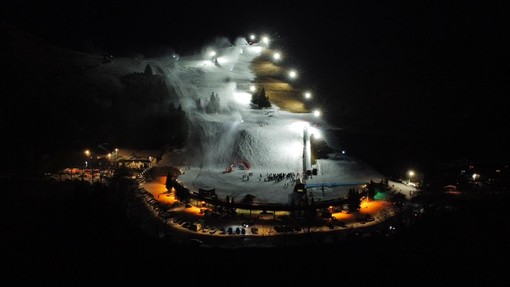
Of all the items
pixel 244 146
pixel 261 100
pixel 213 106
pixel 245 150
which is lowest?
pixel 245 150

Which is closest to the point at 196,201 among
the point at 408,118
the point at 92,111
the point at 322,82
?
the point at 92,111

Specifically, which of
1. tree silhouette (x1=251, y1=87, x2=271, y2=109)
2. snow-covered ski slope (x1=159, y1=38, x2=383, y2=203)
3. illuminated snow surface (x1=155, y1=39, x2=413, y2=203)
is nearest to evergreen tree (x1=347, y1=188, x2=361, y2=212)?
illuminated snow surface (x1=155, y1=39, x2=413, y2=203)

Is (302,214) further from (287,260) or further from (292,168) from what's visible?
(292,168)

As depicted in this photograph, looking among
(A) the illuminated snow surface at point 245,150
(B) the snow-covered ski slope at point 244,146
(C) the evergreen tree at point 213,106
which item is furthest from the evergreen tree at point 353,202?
(C) the evergreen tree at point 213,106

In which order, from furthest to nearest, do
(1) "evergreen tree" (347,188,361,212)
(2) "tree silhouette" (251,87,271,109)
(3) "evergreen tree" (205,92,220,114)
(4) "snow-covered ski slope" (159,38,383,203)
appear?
(2) "tree silhouette" (251,87,271,109), (3) "evergreen tree" (205,92,220,114), (4) "snow-covered ski slope" (159,38,383,203), (1) "evergreen tree" (347,188,361,212)

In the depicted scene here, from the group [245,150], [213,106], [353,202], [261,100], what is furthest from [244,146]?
[353,202]

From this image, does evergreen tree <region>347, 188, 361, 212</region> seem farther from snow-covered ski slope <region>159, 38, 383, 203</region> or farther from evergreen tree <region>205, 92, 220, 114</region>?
evergreen tree <region>205, 92, 220, 114</region>

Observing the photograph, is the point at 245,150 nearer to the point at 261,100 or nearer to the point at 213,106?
the point at 213,106

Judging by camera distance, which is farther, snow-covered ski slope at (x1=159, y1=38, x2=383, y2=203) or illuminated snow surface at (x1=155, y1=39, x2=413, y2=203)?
snow-covered ski slope at (x1=159, y1=38, x2=383, y2=203)
